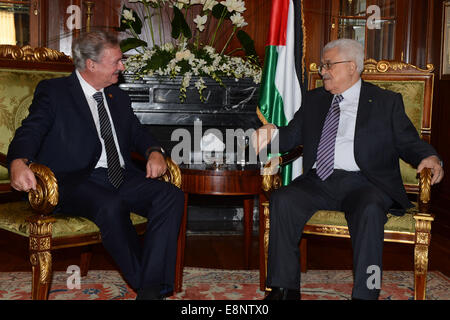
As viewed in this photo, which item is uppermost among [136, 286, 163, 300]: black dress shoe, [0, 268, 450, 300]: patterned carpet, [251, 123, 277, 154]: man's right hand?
[251, 123, 277, 154]: man's right hand

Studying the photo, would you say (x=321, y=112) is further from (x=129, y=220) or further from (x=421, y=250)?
(x=129, y=220)

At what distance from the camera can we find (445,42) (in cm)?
464

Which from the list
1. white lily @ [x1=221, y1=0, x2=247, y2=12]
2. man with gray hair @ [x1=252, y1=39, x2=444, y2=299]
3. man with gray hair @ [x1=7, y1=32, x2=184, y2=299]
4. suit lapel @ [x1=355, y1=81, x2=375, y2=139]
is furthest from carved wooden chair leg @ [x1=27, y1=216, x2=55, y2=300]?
white lily @ [x1=221, y1=0, x2=247, y2=12]

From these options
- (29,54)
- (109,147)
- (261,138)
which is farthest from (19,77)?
(261,138)

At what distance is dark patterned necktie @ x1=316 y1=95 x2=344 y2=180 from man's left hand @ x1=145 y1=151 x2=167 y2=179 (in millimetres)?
826

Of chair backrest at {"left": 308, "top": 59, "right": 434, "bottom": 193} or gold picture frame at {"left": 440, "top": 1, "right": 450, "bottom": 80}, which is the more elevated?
gold picture frame at {"left": 440, "top": 1, "right": 450, "bottom": 80}

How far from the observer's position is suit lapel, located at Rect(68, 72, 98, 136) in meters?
2.65

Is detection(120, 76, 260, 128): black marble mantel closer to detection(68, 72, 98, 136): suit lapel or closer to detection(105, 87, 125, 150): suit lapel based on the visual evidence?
detection(105, 87, 125, 150): suit lapel

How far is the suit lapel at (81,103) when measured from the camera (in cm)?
265

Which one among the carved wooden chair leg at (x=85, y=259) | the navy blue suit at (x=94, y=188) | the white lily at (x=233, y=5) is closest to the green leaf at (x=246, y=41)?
the white lily at (x=233, y=5)

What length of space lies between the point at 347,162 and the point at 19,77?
6.03ft

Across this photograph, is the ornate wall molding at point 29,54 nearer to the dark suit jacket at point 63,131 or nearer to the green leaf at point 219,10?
the dark suit jacket at point 63,131

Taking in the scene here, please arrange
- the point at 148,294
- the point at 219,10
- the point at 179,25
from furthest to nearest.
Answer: the point at 219,10 < the point at 179,25 < the point at 148,294
